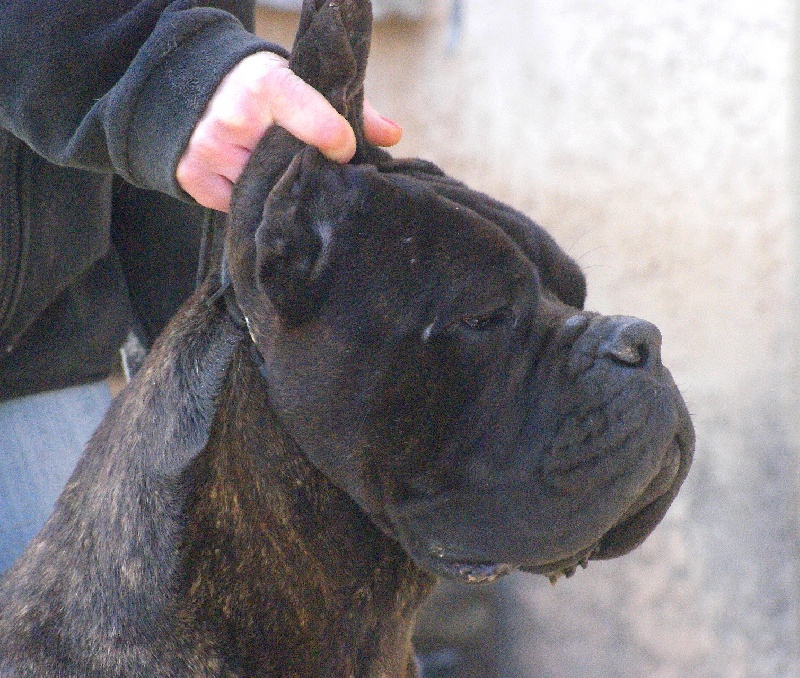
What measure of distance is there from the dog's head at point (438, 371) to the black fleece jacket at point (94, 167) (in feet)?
0.61

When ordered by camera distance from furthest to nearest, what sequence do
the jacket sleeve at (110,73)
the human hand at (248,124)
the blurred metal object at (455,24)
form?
1. the blurred metal object at (455,24)
2. the jacket sleeve at (110,73)
3. the human hand at (248,124)

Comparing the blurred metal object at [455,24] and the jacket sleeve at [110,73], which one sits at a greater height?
the jacket sleeve at [110,73]

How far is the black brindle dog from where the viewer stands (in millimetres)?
1455

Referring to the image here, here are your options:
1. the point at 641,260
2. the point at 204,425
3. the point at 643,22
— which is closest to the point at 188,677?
the point at 204,425

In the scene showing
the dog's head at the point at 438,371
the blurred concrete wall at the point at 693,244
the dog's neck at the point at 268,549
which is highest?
the dog's head at the point at 438,371

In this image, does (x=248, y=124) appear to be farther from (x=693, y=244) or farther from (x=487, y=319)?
(x=693, y=244)

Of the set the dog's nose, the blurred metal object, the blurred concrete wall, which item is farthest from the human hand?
the blurred metal object

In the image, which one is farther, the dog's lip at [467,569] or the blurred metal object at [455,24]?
the blurred metal object at [455,24]

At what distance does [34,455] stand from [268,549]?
2.33 feet

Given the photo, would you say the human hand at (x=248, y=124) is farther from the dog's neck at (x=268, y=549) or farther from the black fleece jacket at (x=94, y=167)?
the dog's neck at (x=268, y=549)

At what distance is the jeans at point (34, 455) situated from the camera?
79.1 inches

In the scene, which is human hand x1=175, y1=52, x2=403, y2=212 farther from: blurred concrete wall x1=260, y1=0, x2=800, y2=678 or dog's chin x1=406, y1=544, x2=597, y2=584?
blurred concrete wall x1=260, y1=0, x2=800, y2=678

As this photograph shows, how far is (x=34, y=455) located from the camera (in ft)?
6.70

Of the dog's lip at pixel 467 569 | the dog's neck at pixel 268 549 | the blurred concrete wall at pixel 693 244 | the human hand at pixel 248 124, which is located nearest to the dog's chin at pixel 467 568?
the dog's lip at pixel 467 569
